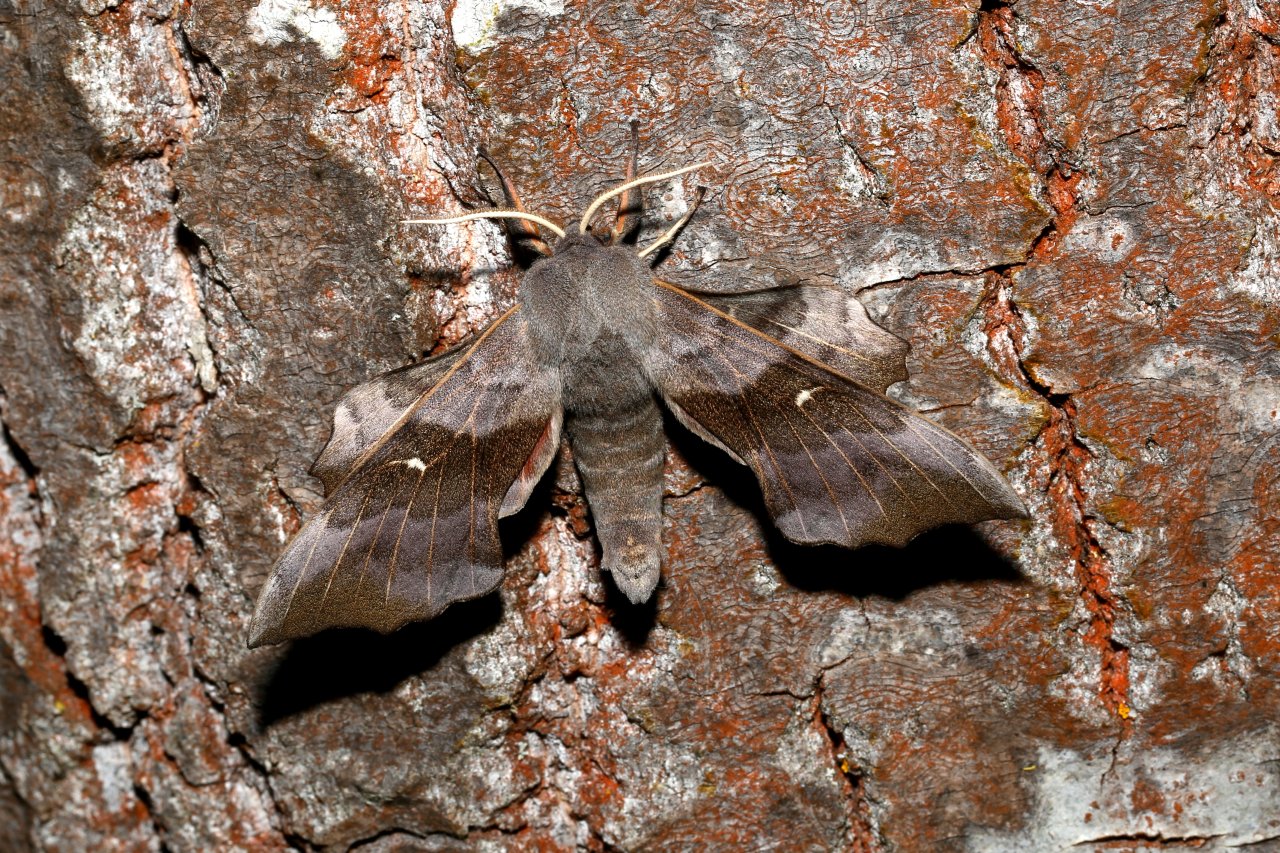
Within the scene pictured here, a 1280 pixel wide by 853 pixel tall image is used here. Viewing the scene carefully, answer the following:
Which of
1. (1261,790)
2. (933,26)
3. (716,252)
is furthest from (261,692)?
(1261,790)

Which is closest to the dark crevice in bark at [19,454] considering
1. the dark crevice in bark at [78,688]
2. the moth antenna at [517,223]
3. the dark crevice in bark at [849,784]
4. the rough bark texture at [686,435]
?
the rough bark texture at [686,435]

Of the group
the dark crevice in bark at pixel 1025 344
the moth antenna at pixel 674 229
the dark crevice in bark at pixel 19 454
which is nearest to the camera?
the dark crevice in bark at pixel 1025 344

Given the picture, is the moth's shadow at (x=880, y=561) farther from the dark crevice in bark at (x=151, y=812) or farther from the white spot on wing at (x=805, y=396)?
the dark crevice in bark at (x=151, y=812)

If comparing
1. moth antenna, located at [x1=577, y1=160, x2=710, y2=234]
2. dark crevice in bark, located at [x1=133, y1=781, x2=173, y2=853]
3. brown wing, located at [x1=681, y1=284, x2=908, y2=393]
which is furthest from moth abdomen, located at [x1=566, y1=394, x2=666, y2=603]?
dark crevice in bark, located at [x1=133, y1=781, x2=173, y2=853]

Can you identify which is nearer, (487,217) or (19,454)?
(487,217)

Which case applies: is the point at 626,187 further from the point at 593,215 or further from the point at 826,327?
the point at 826,327

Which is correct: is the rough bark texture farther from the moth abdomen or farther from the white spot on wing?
the white spot on wing

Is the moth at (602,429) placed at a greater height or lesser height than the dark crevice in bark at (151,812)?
greater

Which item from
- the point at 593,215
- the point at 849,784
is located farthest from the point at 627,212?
the point at 849,784
